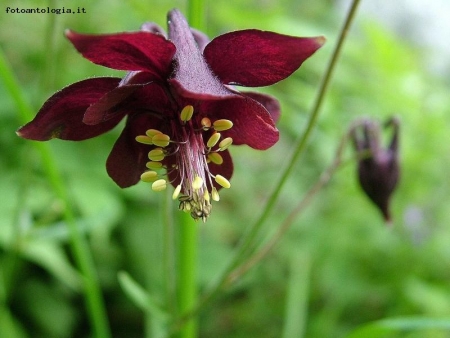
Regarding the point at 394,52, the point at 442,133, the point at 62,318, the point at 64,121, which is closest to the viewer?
the point at 64,121

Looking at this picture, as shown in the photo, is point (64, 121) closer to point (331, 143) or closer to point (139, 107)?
point (139, 107)

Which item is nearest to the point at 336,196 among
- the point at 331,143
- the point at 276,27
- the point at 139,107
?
the point at 331,143

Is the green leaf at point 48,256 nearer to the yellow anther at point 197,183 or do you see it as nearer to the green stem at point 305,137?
the green stem at point 305,137

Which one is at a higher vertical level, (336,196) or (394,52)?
(394,52)

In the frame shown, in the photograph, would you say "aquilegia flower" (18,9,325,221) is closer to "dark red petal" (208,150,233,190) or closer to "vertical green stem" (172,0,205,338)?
"dark red petal" (208,150,233,190)

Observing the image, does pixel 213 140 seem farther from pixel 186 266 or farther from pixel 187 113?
pixel 186 266

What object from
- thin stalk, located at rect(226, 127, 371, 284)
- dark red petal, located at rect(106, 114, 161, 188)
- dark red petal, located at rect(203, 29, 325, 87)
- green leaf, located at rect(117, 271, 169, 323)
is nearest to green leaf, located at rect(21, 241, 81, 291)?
green leaf, located at rect(117, 271, 169, 323)

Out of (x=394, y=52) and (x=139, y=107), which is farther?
(x=394, y=52)
